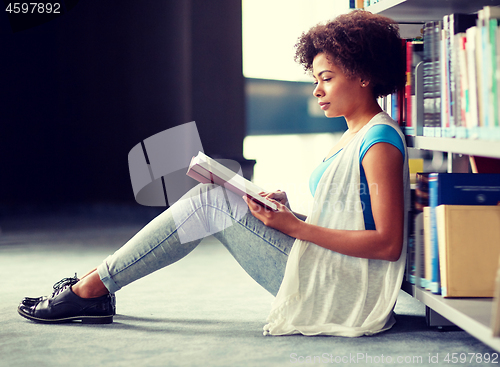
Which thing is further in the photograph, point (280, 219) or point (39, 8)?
point (39, 8)

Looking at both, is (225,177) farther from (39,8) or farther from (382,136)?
(39,8)

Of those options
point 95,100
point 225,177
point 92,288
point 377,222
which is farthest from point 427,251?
point 95,100

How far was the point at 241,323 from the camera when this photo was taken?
154cm

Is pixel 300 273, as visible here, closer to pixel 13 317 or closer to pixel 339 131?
pixel 13 317

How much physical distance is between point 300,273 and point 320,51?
61 cm

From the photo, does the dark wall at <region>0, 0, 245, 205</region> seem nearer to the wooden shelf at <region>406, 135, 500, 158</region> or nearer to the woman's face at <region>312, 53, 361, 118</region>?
the woman's face at <region>312, 53, 361, 118</region>

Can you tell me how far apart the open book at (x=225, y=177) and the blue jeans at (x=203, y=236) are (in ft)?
0.17

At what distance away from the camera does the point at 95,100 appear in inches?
182

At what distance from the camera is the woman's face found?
1.41 metres

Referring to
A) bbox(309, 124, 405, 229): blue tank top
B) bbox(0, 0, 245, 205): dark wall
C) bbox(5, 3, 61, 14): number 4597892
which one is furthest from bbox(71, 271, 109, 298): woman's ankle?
bbox(5, 3, 61, 14): number 4597892

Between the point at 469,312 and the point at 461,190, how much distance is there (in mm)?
294

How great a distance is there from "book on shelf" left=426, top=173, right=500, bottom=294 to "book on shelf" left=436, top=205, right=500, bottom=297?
0.03 m

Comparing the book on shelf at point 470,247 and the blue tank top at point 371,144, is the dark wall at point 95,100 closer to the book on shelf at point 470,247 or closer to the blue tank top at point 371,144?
the blue tank top at point 371,144

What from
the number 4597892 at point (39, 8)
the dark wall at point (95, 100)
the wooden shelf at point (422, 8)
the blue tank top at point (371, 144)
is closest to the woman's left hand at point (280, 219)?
the blue tank top at point (371, 144)
